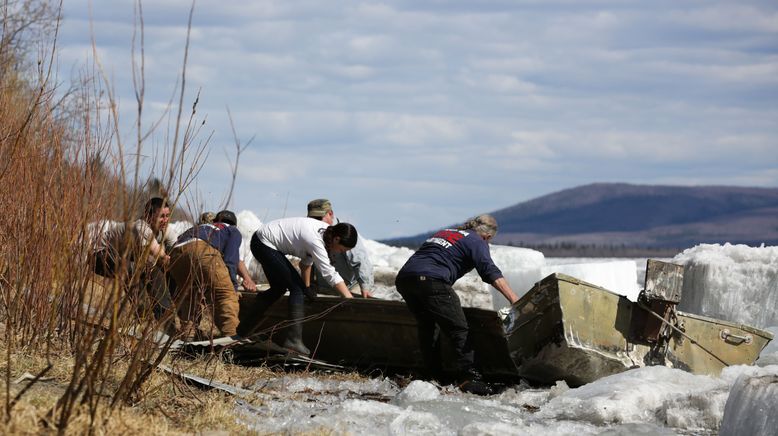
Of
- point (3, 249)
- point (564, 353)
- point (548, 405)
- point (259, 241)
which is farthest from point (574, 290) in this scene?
point (3, 249)

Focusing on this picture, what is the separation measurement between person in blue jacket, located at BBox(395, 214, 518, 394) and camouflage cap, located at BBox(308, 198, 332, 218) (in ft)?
5.40

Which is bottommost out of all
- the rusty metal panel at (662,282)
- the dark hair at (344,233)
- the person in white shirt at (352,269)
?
the person in white shirt at (352,269)

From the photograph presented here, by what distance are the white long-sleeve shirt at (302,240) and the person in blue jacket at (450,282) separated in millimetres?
751

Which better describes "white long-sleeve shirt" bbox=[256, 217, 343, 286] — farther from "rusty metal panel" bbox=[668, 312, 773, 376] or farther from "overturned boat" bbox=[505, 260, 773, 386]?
"rusty metal panel" bbox=[668, 312, 773, 376]

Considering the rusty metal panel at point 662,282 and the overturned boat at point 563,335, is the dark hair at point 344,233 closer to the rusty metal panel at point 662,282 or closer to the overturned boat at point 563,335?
the overturned boat at point 563,335

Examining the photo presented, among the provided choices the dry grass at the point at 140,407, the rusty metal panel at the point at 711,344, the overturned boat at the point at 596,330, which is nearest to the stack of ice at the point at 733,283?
the rusty metal panel at the point at 711,344

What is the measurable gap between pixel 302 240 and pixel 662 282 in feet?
10.3

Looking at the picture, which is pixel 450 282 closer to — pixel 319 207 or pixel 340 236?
pixel 340 236

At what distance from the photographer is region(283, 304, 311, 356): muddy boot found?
9.97 m

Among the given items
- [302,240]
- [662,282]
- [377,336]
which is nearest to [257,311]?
[302,240]

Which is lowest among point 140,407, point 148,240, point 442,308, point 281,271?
point 140,407

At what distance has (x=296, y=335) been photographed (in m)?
10.0

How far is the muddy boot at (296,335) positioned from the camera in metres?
9.97

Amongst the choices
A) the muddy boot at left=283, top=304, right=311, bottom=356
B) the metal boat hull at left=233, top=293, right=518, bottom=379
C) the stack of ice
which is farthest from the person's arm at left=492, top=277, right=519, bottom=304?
the stack of ice
